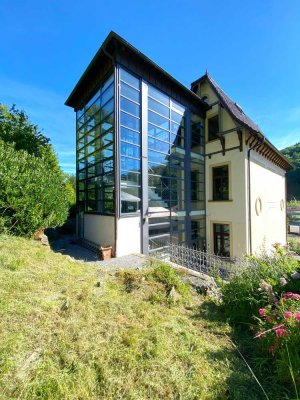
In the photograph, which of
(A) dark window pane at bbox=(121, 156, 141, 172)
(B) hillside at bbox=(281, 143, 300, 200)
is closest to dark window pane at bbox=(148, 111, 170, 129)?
(A) dark window pane at bbox=(121, 156, 141, 172)

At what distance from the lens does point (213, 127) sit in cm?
1252

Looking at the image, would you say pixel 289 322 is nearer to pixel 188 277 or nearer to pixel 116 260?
pixel 188 277

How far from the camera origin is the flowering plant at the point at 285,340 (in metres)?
1.99

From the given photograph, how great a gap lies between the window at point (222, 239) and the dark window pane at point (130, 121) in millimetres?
7864

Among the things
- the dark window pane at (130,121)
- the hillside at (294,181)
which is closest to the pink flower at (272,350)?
the dark window pane at (130,121)

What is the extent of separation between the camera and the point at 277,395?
1.93 m

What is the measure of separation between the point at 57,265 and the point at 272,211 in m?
15.4

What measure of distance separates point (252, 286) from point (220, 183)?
369 inches

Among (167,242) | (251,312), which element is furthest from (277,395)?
(167,242)

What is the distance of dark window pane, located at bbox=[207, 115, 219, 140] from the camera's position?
483 inches

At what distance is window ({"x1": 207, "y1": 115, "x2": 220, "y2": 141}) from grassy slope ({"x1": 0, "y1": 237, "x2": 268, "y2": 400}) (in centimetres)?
1135

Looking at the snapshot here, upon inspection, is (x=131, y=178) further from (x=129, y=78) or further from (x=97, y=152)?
(x=129, y=78)

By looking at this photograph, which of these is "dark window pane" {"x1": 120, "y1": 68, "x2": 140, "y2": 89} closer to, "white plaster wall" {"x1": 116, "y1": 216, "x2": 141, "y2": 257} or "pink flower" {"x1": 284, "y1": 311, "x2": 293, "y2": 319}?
"white plaster wall" {"x1": 116, "y1": 216, "x2": 141, "y2": 257}

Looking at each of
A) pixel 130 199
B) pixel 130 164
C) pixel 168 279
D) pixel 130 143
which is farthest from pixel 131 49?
pixel 168 279
